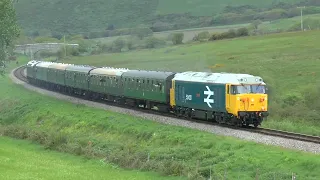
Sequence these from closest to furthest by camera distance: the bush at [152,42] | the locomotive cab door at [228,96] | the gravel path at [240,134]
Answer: the gravel path at [240,134]
the locomotive cab door at [228,96]
the bush at [152,42]

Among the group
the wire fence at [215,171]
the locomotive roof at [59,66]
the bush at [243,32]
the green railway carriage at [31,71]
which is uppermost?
the bush at [243,32]

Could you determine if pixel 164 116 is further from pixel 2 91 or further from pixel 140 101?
pixel 2 91

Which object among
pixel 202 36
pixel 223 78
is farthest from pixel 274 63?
pixel 202 36

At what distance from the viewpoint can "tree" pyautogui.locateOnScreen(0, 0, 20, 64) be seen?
186ft

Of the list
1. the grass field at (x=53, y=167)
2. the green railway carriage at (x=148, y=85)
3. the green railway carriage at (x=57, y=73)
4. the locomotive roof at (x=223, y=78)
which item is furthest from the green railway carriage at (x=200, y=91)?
the green railway carriage at (x=57, y=73)

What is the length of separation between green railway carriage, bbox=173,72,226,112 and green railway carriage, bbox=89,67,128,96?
42.3 ft

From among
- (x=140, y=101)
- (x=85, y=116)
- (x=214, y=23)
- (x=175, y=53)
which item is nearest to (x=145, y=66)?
(x=175, y=53)

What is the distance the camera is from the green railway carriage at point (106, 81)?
59.2 m

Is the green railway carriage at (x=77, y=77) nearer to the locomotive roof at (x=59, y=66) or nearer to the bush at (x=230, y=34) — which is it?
the locomotive roof at (x=59, y=66)

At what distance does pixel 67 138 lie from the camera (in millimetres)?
41594

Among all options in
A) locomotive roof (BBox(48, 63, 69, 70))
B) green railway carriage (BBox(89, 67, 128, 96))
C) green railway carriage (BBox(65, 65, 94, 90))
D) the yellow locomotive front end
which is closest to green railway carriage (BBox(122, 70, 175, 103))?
green railway carriage (BBox(89, 67, 128, 96))

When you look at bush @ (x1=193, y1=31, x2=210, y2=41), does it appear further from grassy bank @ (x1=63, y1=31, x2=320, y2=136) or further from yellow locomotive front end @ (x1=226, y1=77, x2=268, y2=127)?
yellow locomotive front end @ (x1=226, y1=77, x2=268, y2=127)

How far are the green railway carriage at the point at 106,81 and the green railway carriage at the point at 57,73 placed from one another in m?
10.3

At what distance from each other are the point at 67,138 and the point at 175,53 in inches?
2446
